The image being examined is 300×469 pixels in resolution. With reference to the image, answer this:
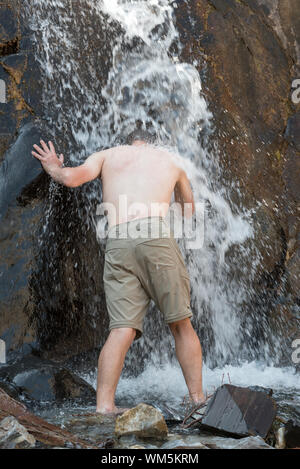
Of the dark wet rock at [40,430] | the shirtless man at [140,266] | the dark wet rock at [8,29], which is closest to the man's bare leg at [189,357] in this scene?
the shirtless man at [140,266]

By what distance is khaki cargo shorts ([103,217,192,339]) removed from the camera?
10.9ft

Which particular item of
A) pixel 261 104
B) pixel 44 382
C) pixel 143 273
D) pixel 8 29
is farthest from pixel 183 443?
pixel 261 104

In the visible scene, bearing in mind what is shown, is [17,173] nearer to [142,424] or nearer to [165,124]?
[165,124]

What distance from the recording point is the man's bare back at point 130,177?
137 inches

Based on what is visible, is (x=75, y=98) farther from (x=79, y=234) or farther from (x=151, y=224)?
(x=151, y=224)

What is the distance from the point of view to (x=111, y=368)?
10.1 ft

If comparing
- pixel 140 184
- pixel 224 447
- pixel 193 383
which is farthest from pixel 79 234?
pixel 224 447

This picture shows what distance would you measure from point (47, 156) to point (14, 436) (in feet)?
7.41

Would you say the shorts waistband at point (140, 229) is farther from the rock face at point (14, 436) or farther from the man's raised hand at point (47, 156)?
the rock face at point (14, 436)

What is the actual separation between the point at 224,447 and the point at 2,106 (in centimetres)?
320

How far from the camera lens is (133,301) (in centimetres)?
332
